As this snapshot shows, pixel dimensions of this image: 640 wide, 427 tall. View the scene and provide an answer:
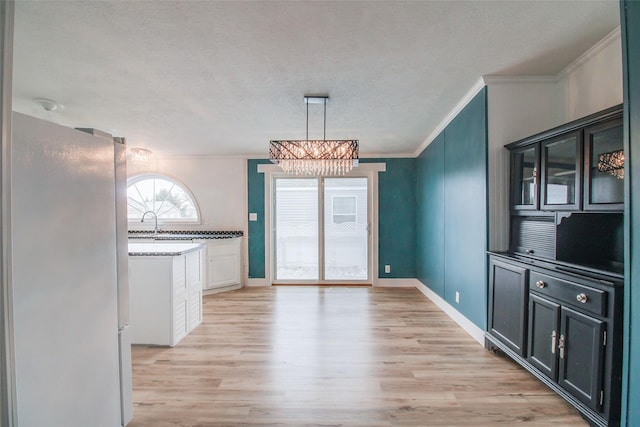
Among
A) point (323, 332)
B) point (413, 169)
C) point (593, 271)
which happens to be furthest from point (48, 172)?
point (413, 169)

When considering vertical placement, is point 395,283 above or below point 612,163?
below

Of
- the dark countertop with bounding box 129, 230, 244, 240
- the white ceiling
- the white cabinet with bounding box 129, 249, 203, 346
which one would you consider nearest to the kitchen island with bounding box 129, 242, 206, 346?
the white cabinet with bounding box 129, 249, 203, 346

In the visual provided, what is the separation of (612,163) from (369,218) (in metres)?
3.36

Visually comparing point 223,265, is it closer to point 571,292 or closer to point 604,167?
point 571,292

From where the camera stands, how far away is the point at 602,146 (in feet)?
5.01

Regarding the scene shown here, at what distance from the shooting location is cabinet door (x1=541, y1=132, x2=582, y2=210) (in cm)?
166

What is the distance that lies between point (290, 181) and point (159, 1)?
3419 millimetres

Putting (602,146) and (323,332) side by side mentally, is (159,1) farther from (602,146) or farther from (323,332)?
(323,332)

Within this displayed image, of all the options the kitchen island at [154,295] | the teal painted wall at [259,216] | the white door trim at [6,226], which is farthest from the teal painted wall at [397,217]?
the white door trim at [6,226]

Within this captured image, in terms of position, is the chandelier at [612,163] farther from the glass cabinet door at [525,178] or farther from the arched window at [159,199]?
the arched window at [159,199]

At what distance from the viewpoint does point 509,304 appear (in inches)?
82.2

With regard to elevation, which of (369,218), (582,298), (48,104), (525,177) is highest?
(48,104)

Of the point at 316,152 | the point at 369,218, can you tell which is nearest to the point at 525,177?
the point at 316,152

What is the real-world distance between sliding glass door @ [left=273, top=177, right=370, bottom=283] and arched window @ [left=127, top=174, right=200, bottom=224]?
1.70 m
